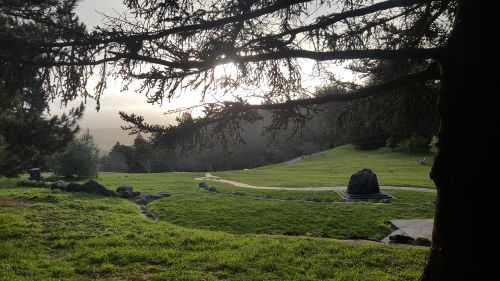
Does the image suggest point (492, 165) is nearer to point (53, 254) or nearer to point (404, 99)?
point (404, 99)

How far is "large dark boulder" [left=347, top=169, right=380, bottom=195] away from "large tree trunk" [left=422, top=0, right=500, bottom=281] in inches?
648

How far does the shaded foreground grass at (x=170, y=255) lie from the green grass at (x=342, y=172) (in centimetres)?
1618

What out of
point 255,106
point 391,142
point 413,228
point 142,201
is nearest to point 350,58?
point 255,106

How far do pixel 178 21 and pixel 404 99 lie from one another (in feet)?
12.9

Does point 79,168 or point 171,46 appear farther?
point 79,168

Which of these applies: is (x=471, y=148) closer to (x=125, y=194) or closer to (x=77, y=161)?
(x=125, y=194)

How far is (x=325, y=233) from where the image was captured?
12.1 metres

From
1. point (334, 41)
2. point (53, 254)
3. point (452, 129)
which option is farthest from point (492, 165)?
point (53, 254)

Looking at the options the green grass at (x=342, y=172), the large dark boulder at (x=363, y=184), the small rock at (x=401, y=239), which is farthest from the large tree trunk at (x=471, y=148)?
the green grass at (x=342, y=172)

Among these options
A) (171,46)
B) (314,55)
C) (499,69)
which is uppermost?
(171,46)

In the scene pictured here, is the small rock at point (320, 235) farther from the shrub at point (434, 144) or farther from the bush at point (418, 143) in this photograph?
the bush at point (418, 143)

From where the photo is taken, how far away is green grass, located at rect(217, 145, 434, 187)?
89.6 feet

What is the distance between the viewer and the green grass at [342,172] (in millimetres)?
27306

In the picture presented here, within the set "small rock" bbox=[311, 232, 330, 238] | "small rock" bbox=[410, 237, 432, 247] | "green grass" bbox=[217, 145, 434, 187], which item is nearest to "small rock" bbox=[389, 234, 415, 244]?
"small rock" bbox=[410, 237, 432, 247]
